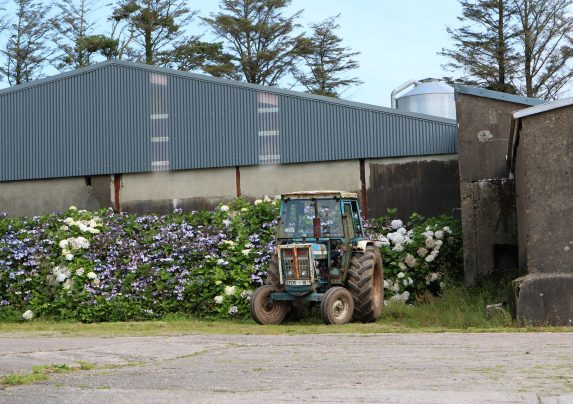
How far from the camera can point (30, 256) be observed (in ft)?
70.6

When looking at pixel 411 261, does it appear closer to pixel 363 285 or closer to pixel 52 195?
pixel 363 285

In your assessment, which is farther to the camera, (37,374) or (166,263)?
(166,263)

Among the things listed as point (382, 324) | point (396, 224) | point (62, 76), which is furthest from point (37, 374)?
point (62, 76)

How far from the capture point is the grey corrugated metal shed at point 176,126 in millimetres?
23922

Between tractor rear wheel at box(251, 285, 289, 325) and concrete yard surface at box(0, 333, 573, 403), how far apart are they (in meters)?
2.91

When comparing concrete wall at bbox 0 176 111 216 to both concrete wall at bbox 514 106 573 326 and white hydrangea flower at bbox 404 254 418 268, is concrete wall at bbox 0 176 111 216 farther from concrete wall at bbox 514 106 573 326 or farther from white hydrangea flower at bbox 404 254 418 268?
concrete wall at bbox 514 106 573 326

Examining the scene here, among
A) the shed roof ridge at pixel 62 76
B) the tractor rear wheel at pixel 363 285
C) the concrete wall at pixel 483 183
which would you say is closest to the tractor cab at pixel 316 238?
the tractor rear wheel at pixel 363 285

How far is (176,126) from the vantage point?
82.5 feet

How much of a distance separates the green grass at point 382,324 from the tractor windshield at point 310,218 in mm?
1753

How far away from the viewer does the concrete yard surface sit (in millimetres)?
8344

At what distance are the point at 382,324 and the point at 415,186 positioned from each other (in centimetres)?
662

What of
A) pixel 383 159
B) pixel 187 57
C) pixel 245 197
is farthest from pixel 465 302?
pixel 187 57

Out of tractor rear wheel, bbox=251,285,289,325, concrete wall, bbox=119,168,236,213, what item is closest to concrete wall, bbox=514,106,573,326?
tractor rear wheel, bbox=251,285,289,325

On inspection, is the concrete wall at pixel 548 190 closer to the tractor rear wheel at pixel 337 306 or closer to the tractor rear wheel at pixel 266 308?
the tractor rear wheel at pixel 337 306
